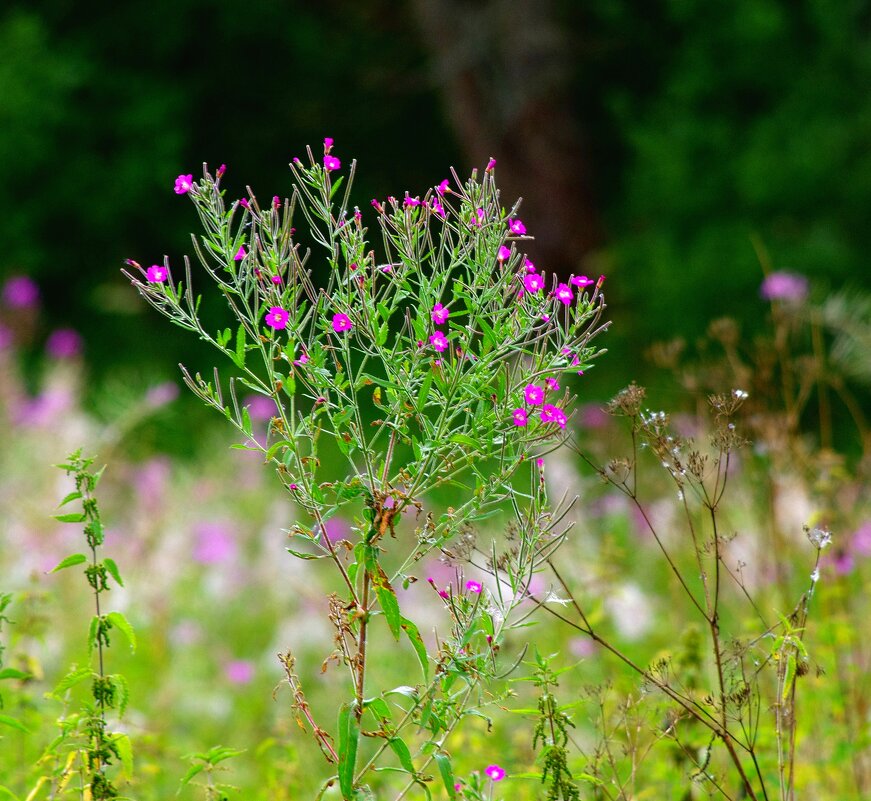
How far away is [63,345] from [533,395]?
766 cm

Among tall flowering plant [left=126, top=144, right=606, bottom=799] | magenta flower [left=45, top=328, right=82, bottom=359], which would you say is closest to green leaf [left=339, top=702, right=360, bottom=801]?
tall flowering plant [left=126, top=144, right=606, bottom=799]

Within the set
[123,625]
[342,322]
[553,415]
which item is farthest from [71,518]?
[553,415]

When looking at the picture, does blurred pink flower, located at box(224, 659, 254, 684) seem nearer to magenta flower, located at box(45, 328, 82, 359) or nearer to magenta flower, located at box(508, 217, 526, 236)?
magenta flower, located at box(508, 217, 526, 236)

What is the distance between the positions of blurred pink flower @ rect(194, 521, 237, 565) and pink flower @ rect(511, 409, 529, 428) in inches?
148

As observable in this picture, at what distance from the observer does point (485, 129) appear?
32.8ft

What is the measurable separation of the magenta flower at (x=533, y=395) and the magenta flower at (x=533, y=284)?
0.43ft

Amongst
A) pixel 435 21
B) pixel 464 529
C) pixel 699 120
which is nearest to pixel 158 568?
pixel 464 529

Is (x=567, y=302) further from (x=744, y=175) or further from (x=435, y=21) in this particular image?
(x=435, y=21)

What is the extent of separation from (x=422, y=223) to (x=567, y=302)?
0.25 m

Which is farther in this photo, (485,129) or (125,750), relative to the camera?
(485,129)

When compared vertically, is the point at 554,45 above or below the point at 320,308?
above

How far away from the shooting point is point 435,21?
9.84 metres

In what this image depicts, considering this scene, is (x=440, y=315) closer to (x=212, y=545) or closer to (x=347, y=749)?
(x=347, y=749)

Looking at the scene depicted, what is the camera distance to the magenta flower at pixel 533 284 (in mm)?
1606
